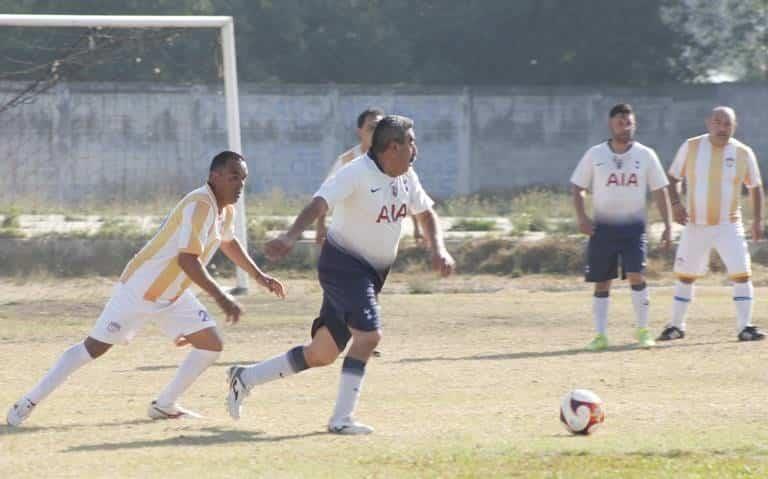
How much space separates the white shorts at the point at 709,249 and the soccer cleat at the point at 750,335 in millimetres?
481

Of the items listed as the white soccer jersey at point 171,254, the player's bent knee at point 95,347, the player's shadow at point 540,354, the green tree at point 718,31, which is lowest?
the player's shadow at point 540,354

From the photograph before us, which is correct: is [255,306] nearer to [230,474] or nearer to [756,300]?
[756,300]

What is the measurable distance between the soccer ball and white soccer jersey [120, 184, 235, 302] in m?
2.32

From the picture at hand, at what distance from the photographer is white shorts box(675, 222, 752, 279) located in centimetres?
1388

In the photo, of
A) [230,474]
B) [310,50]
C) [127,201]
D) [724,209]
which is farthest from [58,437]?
[310,50]

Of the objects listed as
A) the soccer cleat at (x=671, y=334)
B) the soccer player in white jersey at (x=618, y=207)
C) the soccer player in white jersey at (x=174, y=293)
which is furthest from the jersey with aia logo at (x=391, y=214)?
the soccer cleat at (x=671, y=334)

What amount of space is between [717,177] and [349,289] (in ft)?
19.5

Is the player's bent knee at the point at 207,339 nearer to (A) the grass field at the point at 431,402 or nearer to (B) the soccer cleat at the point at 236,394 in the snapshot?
(B) the soccer cleat at the point at 236,394

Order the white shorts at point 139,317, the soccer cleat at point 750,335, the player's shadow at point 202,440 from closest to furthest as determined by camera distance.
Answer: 1. the player's shadow at point 202,440
2. the white shorts at point 139,317
3. the soccer cleat at point 750,335

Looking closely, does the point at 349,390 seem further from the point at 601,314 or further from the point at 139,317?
the point at 601,314

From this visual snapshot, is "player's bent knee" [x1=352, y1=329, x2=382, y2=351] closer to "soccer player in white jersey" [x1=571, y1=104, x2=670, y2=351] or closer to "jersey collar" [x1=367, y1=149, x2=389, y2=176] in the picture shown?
"jersey collar" [x1=367, y1=149, x2=389, y2=176]

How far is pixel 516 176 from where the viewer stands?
38.9m

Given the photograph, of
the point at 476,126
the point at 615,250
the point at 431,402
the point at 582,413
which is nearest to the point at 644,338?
the point at 615,250

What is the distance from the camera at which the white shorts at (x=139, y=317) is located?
9.30m
